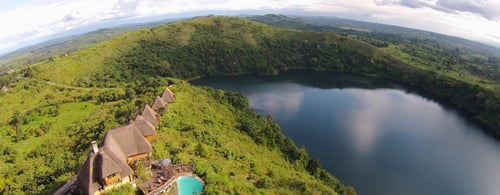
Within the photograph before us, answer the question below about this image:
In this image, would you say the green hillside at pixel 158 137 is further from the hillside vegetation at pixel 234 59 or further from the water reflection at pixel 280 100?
the hillside vegetation at pixel 234 59

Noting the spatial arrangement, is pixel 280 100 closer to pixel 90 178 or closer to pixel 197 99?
pixel 197 99

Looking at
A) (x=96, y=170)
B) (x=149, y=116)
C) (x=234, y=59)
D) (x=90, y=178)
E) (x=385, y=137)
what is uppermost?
(x=96, y=170)

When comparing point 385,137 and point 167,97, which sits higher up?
point 167,97

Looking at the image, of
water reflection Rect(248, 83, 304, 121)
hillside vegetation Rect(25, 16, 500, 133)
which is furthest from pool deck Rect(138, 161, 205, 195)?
hillside vegetation Rect(25, 16, 500, 133)

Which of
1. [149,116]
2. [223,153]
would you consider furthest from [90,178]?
[149,116]

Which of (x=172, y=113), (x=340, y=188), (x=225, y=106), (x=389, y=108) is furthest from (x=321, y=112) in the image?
(x=172, y=113)

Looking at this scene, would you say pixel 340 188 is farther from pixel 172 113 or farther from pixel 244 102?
pixel 244 102
